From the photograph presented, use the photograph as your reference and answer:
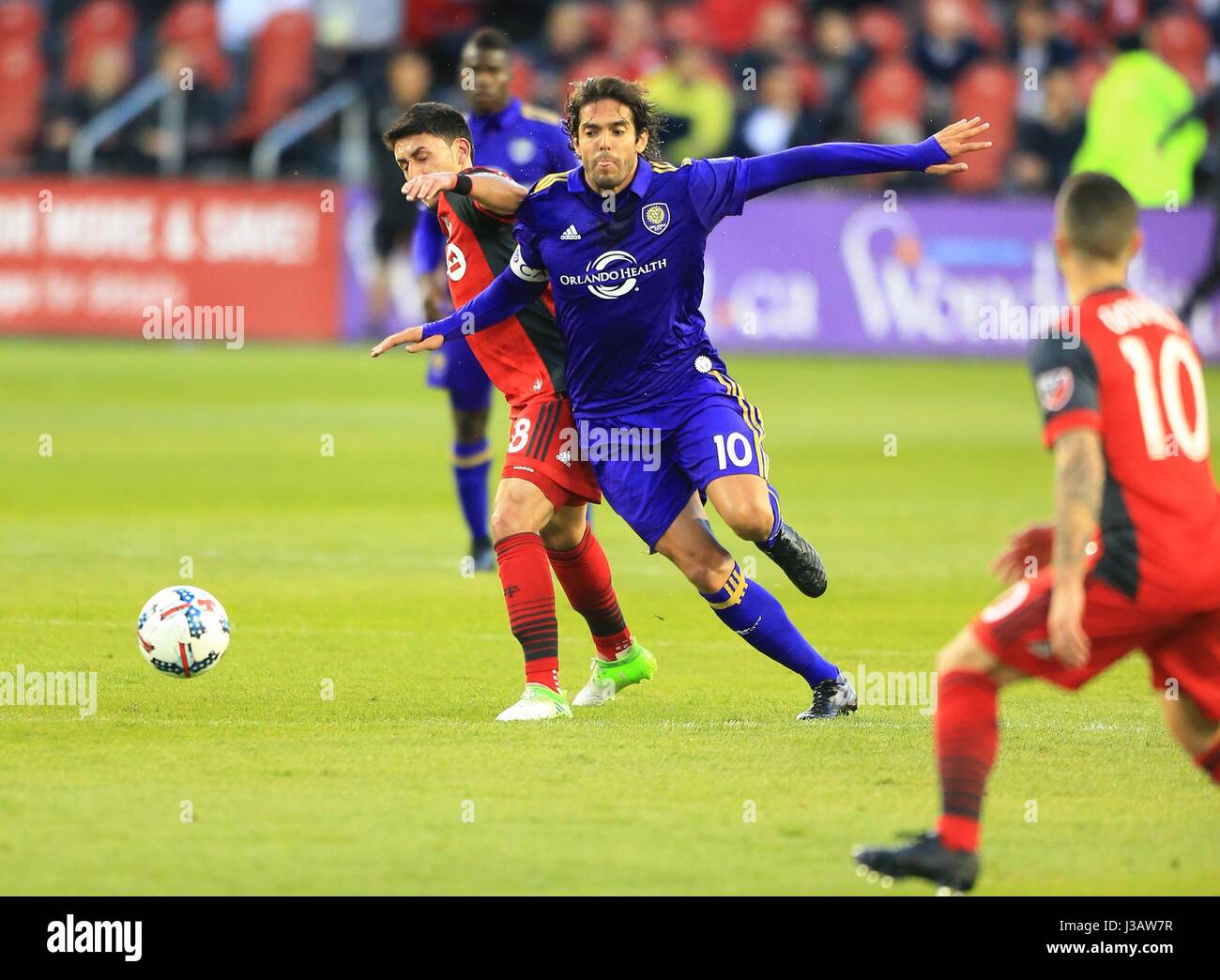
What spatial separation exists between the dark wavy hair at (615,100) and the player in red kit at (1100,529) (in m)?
2.27

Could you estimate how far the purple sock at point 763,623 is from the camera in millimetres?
7191

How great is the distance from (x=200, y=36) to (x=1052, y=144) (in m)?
10.8

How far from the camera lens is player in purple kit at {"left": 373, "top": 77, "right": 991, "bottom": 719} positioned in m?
7.04

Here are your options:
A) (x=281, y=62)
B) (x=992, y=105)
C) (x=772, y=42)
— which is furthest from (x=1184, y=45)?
(x=281, y=62)

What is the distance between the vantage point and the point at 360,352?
23016 mm

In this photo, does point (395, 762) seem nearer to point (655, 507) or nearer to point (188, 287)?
point (655, 507)

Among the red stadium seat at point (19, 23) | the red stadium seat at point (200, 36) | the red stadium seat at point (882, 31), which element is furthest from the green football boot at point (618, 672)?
the red stadium seat at point (19, 23)

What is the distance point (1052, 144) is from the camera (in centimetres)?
2284

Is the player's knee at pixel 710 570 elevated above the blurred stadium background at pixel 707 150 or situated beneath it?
situated beneath

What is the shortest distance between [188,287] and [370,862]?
17864 millimetres

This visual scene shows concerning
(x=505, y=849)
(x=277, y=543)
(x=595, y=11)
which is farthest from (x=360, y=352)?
(x=505, y=849)

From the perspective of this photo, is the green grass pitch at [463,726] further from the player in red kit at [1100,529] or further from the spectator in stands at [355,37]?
the spectator in stands at [355,37]

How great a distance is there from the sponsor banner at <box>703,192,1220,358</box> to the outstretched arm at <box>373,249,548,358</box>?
14210 millimetres
